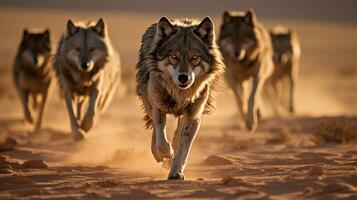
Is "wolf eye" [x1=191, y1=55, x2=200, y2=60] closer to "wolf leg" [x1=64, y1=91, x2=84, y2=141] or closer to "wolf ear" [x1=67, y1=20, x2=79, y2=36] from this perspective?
"wolf leg" [x1=64, y1=91, x2=84, y2=141]

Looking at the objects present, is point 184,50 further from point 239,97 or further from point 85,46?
point 239,97

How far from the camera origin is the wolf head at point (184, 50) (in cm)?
779

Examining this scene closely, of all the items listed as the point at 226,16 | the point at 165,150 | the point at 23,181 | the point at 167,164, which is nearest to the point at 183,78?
the point at 165,150

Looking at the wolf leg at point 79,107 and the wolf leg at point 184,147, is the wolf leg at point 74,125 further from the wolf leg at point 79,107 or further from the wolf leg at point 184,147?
the wolf leg at point 184,147

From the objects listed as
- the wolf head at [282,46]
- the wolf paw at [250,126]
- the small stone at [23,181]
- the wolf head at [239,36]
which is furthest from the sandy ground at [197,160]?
the wolf head at [282,46]

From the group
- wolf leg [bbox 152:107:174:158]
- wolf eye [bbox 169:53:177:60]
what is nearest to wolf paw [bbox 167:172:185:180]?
wolf leg [bbox 152:107:174:158]

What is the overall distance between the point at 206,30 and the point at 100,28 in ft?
14.6

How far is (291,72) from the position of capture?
19859 millimetres

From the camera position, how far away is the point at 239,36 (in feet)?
47.0

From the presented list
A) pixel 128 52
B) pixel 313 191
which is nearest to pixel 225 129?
pixel 313 191

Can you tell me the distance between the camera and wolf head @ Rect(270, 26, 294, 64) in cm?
1947

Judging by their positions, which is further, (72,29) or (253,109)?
(253,109)

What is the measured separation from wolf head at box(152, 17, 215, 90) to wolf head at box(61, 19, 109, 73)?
3.69 meters

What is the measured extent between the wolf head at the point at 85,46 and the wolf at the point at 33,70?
97.3 inches
